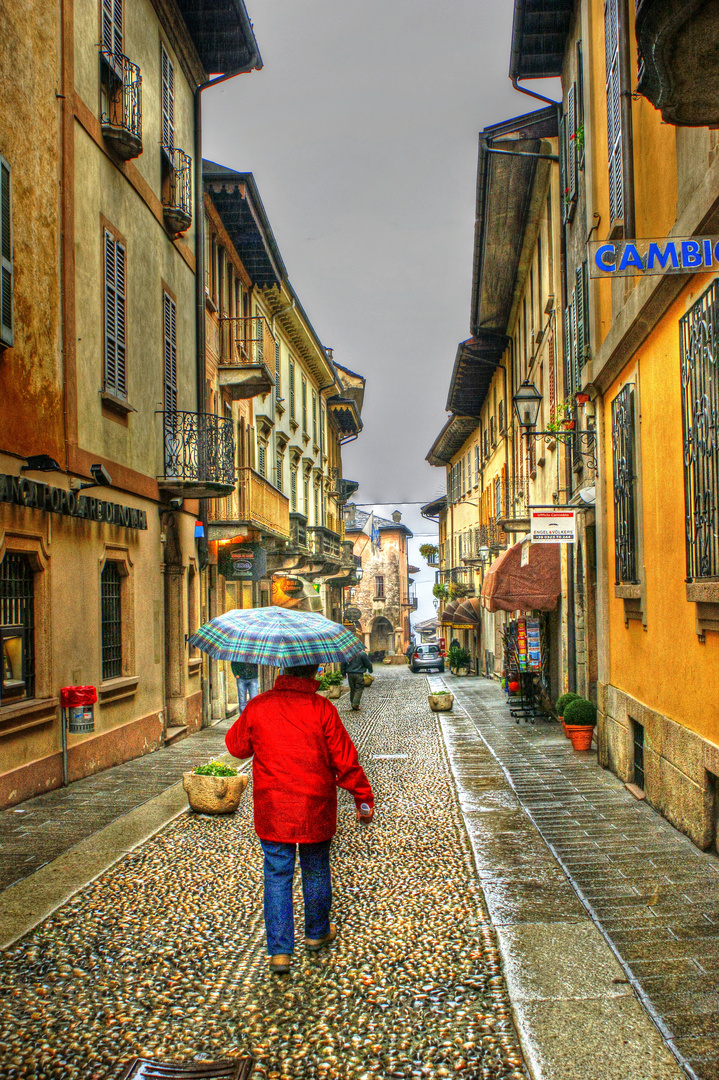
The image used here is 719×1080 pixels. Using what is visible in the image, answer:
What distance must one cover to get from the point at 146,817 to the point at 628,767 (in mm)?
4720

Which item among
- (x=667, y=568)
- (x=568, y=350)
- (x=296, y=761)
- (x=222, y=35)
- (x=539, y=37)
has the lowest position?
(x=296, y=761)

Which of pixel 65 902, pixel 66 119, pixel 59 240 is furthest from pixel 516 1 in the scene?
pixel 65 902

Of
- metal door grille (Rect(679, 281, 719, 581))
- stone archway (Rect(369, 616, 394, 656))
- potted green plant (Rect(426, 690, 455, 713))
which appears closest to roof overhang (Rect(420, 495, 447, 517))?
stone archway (Rect(369, 616, 394, 656))

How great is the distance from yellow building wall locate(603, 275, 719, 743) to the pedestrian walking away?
5.34 metres

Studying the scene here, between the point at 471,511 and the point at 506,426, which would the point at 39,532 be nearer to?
the point at 506,426

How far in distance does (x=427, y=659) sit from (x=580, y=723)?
30.6m

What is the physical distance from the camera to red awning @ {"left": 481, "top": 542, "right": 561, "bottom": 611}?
15.8m

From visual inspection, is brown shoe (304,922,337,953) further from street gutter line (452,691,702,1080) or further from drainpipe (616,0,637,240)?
drainpipe (616,0,637,240)

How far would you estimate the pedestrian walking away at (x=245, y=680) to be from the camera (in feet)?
41.2

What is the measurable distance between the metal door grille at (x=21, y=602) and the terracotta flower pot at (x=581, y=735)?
662cm

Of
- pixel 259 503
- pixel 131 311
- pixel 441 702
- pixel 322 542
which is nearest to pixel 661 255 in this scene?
pixel 131 311

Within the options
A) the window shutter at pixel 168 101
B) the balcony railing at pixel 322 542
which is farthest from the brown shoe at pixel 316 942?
the balcony railing at pixel 322 542

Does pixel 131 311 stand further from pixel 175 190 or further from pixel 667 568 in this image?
pixel 667 568

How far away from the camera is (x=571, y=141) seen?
539 inches
